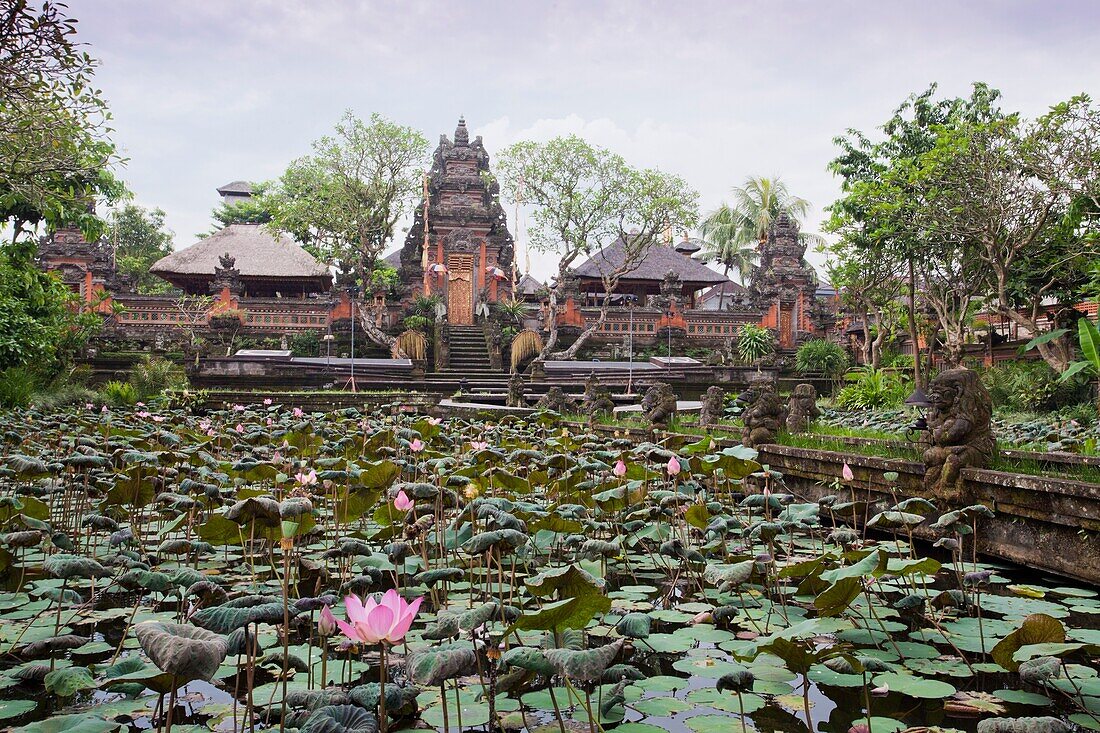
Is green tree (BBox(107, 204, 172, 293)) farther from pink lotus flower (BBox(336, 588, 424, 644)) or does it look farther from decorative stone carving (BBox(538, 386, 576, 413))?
pink lotus flower (BBox(336, 588, 424, 644))

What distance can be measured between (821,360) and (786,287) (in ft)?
28.9

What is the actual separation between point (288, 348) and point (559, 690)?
987 inches

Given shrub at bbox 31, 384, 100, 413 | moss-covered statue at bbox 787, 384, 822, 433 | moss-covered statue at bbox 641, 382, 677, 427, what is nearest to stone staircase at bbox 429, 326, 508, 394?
shrub at bbox 31, 384, 100, 413

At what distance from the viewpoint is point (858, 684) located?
8.93 ft

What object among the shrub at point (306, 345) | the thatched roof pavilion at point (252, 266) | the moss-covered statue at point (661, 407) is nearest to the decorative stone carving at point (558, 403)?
the moss-covered statue at point (661, 407)

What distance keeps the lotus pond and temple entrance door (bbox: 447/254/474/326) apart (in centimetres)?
2342

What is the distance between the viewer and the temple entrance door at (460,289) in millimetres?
28656

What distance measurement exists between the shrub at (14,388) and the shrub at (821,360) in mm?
19078

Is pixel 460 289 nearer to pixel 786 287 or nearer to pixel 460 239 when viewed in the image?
pixel 460 239

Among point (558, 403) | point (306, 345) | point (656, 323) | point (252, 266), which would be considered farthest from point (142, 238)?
point (558, 403)

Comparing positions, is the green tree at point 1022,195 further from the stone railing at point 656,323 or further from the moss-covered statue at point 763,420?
the stone railing at point 656,323

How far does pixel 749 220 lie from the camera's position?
123ft

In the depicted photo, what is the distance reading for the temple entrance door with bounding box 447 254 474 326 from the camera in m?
28.7

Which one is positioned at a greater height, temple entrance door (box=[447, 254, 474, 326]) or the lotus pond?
temple entrance door (box=[447, 254, 474, 326])
